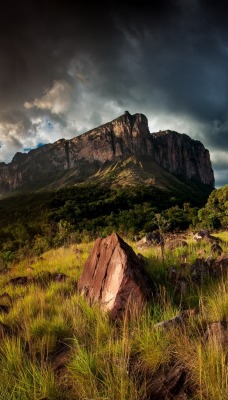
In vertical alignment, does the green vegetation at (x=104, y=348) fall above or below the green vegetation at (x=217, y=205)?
below

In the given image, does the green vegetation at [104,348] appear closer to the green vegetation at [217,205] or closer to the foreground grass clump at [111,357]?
the foreground grass clump at [111,357]

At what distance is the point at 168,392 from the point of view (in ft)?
8.27

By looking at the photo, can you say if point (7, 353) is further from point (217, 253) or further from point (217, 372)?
point (217, 253)

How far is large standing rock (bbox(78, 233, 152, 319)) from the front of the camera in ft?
15.0

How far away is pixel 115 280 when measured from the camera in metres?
5.05

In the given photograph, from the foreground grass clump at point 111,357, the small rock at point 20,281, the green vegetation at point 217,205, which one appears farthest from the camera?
the green vegetation at point 217,205

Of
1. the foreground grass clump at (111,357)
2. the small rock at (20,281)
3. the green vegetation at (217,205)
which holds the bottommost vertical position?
the foreground grass clump at (111,357)

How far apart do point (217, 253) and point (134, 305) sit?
15.8ft

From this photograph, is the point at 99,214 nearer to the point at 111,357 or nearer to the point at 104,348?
the point at 104,348

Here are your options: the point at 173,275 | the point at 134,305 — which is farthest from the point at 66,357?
the point at 173,275

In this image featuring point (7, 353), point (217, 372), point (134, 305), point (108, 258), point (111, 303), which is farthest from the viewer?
point (108, 258)

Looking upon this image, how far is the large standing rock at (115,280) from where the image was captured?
456 cm

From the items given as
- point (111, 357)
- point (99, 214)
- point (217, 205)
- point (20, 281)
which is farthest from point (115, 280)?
point (99, 214)

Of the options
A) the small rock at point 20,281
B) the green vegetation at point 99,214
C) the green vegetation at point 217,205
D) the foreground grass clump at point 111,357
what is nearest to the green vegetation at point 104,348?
the foreground grass clump at point 111,357
